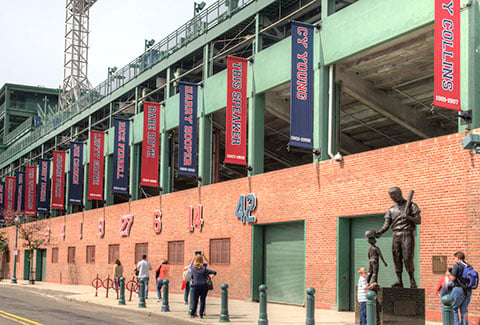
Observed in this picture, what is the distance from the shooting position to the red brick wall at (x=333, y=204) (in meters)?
16.7

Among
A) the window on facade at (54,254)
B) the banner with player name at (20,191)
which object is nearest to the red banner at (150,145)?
the window on facade at (54,254)

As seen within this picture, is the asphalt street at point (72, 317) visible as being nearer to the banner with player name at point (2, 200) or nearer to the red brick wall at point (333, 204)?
the red brick wall at point (333, 204)

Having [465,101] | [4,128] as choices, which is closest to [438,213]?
[465,101]

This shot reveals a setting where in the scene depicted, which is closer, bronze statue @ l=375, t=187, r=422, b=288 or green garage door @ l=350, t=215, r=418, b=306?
bronze statue @ l=375, t=187, r=422, b=288

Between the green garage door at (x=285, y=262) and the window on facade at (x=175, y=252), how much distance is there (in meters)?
6.72

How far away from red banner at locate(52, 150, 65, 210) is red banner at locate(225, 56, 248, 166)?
939 inches

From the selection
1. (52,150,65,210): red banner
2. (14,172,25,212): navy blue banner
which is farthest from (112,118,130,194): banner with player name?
(14,172,25,212): navy blue banner

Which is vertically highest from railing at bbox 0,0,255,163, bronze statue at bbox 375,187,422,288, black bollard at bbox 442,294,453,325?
railing at bbox 0,0,255,163

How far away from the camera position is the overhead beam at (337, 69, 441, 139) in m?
23.5

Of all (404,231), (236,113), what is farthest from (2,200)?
(404,231)

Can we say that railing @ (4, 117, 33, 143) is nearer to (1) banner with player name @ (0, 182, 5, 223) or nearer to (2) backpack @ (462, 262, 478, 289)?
(1) banner with player name @ (0, 182, 5, 223)

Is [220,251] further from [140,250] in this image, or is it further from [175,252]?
[140,250]

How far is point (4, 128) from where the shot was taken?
8575 cm

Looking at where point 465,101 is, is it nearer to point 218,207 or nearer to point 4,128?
point 218,207
